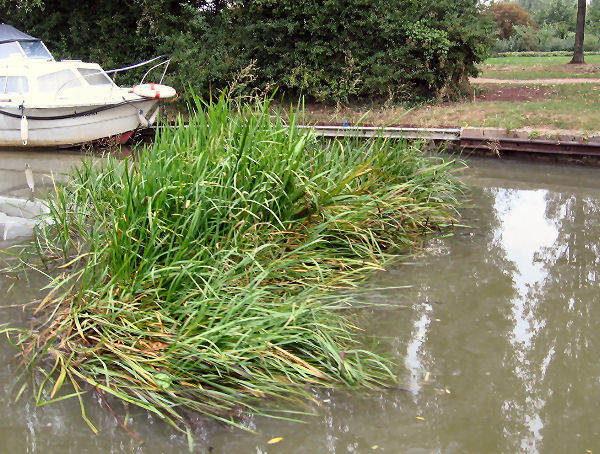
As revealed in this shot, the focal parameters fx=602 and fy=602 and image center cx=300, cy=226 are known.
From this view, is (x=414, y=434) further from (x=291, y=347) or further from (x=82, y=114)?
(x=82, y=114)

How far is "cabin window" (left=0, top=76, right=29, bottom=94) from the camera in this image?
1160 cm

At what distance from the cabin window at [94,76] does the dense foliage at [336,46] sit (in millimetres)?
1602

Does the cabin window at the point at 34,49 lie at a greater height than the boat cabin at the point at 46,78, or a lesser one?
greater

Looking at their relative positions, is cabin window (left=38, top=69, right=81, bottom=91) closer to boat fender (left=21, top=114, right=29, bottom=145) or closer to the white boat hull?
the white boat hull

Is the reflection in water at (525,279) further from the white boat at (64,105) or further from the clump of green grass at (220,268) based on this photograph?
the white boat at (64,105)

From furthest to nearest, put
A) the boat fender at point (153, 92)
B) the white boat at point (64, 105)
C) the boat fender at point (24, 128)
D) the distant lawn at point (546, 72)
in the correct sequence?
the distant lawn at point (546, 72)
the boat fender at point (153, 92)
the white boat at point (64, 105)
the boat fender at point (24, 128)

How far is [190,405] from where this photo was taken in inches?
138

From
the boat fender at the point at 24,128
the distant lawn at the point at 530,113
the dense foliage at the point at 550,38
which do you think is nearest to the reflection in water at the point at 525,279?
the distant lawn at the point at 530,113

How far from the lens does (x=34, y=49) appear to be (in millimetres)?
13031

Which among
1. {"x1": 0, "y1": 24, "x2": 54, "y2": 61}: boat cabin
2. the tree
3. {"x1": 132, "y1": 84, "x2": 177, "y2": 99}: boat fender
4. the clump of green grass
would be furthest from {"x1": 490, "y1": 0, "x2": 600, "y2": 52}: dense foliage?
the clump of green grass

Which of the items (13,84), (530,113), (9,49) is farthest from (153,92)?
(530,113)

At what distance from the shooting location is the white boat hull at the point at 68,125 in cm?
1139

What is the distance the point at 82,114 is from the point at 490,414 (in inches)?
396

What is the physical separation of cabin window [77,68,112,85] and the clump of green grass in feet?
22.7
